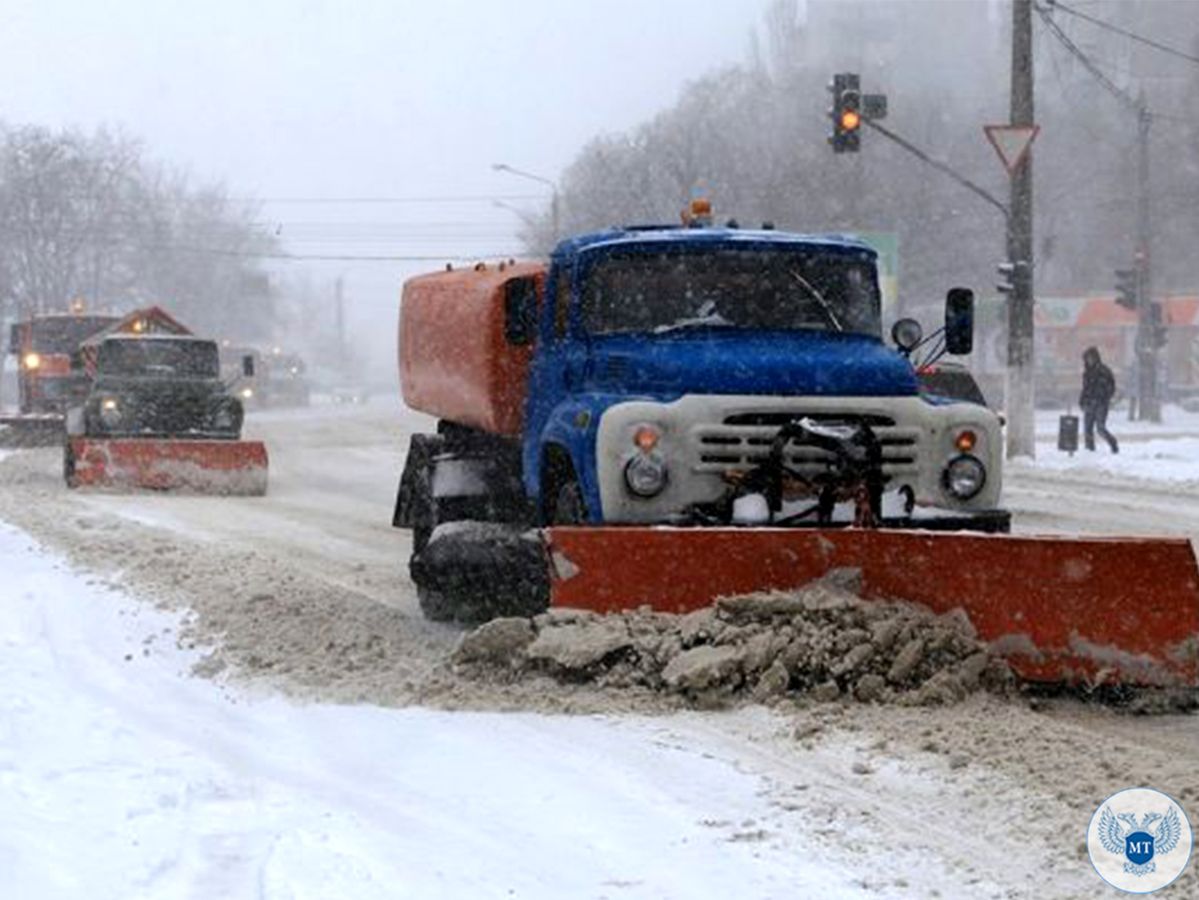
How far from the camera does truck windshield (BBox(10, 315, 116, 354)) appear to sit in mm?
32875

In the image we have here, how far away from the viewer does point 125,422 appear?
21.3 meters

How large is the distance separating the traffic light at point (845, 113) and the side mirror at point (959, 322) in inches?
581

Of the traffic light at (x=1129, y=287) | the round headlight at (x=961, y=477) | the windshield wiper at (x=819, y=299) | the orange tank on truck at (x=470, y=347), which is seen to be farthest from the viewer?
the traffic light at (x=1129, y=287)

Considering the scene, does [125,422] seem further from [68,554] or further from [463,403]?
[463,403]

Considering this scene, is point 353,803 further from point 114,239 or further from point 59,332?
point 114,239

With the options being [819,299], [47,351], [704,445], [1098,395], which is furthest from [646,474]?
[47,351]

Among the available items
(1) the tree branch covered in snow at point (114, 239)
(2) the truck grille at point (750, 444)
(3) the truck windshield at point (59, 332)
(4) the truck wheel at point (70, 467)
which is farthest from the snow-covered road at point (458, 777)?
(1) the tree branch covered in snow at point (114, 239)

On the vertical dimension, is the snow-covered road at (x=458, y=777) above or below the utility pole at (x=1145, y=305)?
below

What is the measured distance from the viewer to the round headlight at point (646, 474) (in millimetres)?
8273

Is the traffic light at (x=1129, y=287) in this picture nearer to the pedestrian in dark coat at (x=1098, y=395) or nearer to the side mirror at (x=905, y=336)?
the pedestrian in dark coat at (x=1098, y=395)

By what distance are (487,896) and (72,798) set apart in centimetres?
169

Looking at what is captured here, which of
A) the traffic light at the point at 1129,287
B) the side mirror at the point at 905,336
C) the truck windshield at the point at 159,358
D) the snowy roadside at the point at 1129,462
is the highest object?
the traffic light at the point at 1129,287

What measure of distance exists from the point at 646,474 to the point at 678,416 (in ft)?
1.02

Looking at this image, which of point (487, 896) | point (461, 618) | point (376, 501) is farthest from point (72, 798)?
point (376, 501)
